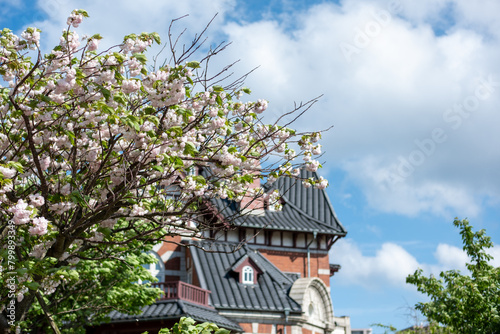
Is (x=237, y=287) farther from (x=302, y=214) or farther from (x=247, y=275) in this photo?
(x=302, y=214)

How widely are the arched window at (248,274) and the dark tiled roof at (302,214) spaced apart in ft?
13.0

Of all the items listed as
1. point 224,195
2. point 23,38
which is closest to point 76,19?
point 23,38

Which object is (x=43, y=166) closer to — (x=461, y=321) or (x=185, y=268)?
(x=461, y=321)

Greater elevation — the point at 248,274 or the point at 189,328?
the point at 248,274

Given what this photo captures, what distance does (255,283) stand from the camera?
27516mm

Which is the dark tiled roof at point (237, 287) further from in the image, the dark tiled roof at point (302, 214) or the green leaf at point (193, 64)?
the green leaf at point (193, 64)

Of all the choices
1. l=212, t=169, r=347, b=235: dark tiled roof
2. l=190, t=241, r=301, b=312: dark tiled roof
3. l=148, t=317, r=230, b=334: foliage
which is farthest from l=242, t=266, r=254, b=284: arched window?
l=148, t=317, r=230, b=334: foliage

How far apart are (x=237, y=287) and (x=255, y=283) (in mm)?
1014

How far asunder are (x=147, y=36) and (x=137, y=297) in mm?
11863

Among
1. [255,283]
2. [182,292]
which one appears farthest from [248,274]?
[182,292]

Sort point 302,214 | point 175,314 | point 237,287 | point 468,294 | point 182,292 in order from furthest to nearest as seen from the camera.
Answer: point 302,214 < point 237,287 < point 182,292 < point 175,314 < point 468,294

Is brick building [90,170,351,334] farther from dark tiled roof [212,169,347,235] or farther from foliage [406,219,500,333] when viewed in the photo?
foliage [406,219,500,333]

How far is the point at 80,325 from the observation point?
703 inches

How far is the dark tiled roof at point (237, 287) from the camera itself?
2584 cm
